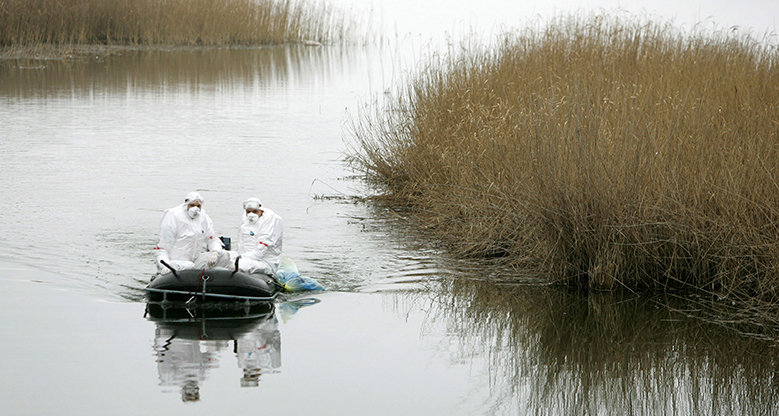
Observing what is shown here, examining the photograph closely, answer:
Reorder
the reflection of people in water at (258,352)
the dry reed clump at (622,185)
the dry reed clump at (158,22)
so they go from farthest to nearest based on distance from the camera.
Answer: the dry reed clump at (158,22), the dry reed clump at (622,185), the reflection of people in water at (258,352)

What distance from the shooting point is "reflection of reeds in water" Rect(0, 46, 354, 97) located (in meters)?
35.9

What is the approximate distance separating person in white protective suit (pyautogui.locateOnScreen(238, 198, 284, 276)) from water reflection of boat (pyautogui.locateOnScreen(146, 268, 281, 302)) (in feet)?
1.71

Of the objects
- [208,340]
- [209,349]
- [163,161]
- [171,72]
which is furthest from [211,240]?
[171,72]

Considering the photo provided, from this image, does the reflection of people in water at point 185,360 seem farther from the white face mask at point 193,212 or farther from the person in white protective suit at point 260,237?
the person in white protective suit at point 260,237

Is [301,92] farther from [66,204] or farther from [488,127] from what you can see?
[488,127]

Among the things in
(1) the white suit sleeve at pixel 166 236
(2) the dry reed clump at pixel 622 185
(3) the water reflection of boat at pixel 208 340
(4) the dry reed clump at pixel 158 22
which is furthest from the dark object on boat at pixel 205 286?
(4) the dry reed clump at pixel 158 22

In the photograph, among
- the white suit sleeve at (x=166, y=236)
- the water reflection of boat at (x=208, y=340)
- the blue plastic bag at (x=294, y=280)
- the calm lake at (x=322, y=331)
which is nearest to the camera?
the calm lake at (x=322, y=331)

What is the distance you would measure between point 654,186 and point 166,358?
20.0 ft

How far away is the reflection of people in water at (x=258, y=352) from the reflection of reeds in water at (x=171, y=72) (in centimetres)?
2353

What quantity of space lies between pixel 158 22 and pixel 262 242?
36129mm

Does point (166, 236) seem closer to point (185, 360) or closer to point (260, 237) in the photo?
point (260, 237)

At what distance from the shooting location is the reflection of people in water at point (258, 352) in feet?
34.6

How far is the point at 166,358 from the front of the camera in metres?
10.9

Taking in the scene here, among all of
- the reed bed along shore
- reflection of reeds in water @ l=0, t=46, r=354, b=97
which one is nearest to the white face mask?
reflection of reeds in water @ l=0, t=46, r=354, b=97
